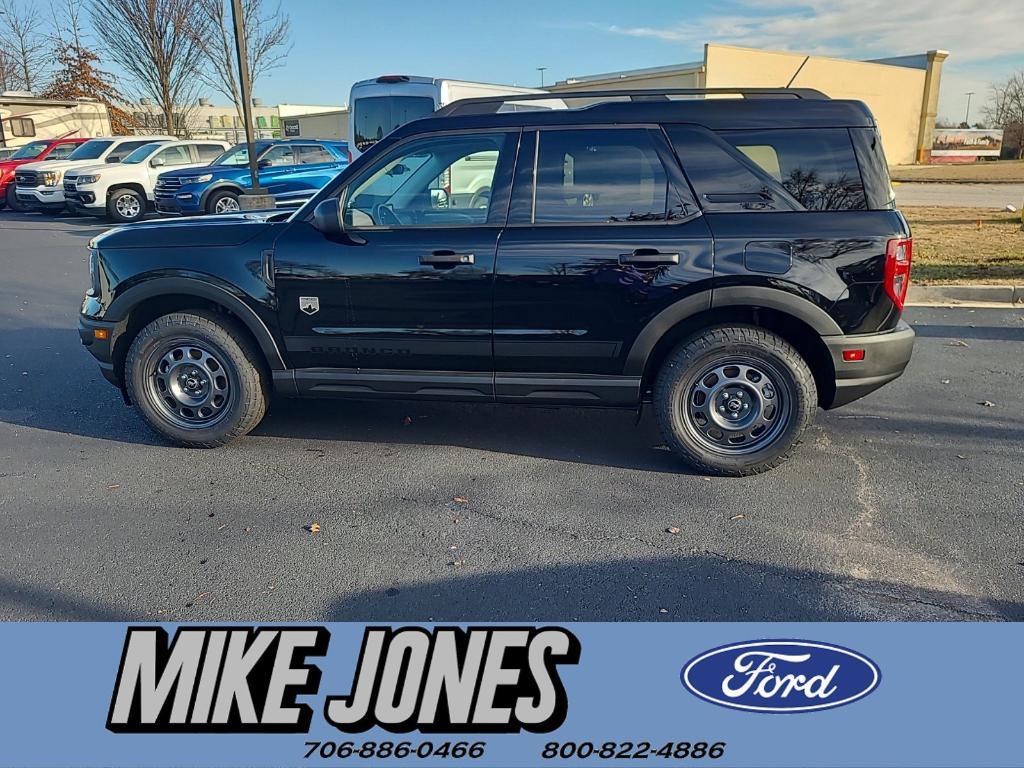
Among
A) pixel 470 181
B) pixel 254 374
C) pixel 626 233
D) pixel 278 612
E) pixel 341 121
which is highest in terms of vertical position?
pixel 341 121

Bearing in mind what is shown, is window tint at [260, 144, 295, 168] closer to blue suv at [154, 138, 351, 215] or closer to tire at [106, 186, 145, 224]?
blue suv at [154, 138, 351, 215]

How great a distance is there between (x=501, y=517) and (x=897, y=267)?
232 cm

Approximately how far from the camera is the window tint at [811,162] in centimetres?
383

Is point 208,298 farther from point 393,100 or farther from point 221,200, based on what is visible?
point 221,200

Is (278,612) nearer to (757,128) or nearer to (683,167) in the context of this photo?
(683,167)

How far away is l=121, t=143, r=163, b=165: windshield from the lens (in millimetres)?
17372

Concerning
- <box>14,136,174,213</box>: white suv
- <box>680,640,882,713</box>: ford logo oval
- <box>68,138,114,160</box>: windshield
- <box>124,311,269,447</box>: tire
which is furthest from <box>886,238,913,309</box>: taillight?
<box>68,138,114,160</box>: windshield

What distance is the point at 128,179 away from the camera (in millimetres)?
17047

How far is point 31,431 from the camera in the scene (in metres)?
4.94

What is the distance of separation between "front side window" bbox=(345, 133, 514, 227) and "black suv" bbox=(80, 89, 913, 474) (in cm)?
1

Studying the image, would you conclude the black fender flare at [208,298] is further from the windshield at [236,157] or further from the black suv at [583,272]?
the windshield at [236,157]

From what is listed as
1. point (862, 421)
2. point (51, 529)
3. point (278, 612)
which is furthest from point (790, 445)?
point (51, 529)

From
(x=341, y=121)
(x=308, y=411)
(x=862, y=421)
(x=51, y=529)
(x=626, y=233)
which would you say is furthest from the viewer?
(x=341, y=121)

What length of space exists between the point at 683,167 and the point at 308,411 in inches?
116
